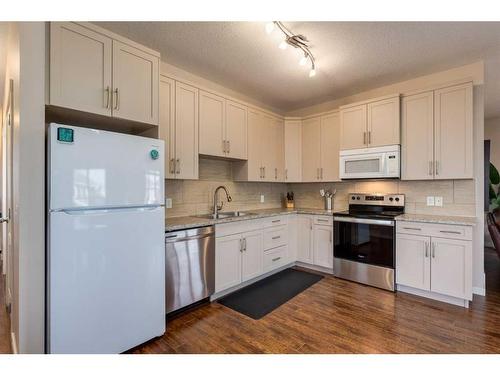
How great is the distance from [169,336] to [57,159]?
1566mm

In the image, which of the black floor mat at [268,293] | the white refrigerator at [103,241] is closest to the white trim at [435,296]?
the black floor mat at [268,293]

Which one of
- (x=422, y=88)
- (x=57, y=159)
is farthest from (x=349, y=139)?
(x=57, y=159)

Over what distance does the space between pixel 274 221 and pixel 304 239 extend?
0.64m

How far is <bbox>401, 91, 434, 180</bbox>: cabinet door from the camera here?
2957mm

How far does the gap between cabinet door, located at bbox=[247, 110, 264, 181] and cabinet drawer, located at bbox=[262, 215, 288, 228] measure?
2.01 ft

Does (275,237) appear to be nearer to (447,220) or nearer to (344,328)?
(344,328)

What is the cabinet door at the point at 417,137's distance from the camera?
2957 mm

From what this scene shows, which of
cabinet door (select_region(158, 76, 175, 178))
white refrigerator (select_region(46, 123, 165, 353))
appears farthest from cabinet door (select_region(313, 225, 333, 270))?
white refrigerator (select_region(46, 123, 165, 353))

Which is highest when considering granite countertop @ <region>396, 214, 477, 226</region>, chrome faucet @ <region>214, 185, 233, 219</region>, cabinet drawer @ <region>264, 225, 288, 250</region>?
chrome faucet @ <region>214, 185, 233, 219</region>

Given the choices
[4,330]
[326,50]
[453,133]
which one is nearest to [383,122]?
[453,133]

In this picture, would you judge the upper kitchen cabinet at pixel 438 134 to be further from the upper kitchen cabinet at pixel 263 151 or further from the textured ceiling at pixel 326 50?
the upper kitchen cabinet at pixel 263 151

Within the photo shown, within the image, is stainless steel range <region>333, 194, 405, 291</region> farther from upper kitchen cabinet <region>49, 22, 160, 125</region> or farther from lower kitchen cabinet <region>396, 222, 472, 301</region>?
upper kitchen cabinet <region>49, 22, 160, 125</region>

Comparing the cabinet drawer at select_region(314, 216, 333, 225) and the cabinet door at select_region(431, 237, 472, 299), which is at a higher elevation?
the cabinet drawer at select_region(314, 216, 333, 225)
